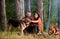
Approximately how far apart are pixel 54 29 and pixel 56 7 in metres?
0.26

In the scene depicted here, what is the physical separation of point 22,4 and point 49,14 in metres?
0.34

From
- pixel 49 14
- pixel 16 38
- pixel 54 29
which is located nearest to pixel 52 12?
pixel 49 14

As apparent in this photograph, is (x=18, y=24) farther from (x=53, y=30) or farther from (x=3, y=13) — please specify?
(x=53, y=30)

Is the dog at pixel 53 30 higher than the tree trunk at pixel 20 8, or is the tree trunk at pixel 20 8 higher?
the tree trunk at pixel 20 8

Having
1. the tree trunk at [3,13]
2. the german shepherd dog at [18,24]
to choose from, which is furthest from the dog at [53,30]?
the tree trunk at [3,13]

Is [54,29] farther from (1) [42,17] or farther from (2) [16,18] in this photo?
(2) [16,18]

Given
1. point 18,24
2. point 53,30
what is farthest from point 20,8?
point 53,30

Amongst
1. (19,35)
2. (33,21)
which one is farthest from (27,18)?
(19,35)

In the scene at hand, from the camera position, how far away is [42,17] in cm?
222

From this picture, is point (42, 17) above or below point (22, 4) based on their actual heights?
below

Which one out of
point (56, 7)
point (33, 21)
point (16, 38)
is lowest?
point (16, 38)

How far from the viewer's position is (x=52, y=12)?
2.20 metres

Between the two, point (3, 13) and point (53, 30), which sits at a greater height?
point (3, 13)

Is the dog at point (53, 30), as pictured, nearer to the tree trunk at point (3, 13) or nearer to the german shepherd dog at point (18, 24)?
the german shepherd dog at point (18, 24)
